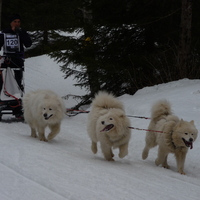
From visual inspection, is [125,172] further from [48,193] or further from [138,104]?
[138,104]

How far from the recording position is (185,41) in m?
11.7

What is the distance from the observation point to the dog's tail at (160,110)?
650 cm

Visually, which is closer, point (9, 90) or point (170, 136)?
point (170, 136)

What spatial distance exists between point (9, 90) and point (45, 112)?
2.45 m

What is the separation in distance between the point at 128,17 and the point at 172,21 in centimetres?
182

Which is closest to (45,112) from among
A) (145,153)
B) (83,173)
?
(145,153)

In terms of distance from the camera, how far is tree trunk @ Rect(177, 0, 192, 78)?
11.5m

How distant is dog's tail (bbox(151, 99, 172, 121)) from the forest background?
207 inches

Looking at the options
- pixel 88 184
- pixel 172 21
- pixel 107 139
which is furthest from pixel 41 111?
pixel 172 21

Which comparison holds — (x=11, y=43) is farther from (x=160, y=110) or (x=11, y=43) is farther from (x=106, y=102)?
(x=160, y=110)

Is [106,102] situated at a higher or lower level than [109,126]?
higher

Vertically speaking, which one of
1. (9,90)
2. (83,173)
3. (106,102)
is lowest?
(83,173)

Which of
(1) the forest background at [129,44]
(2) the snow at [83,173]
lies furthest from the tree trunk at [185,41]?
(2) the snow at [83,173]

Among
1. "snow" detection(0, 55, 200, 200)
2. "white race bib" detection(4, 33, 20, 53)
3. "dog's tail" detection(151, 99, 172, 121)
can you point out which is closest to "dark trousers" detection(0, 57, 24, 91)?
"white race bib" detection(4, 33, 20, 53)
